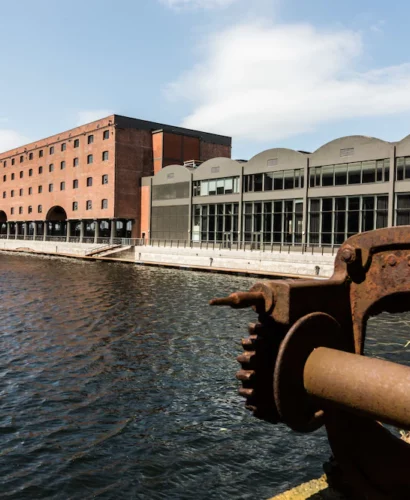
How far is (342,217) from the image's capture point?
39.5 meters

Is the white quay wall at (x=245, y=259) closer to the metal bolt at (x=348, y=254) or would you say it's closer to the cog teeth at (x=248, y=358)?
the metal bolt at (x=348, y=254)

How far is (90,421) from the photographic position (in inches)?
351

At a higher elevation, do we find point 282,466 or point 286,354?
point 286,354

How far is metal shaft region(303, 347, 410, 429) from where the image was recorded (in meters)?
2.42

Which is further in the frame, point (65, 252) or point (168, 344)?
point (65, 252)

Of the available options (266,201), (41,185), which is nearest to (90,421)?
(266,201)

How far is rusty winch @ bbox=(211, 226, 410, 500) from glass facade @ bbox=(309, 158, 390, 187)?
36.1m

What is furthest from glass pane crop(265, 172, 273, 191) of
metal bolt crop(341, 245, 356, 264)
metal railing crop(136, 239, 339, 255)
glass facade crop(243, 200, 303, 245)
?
metal bolt crop(341, 245, 356, 264)

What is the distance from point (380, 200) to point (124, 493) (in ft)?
114

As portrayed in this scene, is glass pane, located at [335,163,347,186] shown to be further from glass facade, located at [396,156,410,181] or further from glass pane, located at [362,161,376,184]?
glass facade, located at [396,156,410,181]

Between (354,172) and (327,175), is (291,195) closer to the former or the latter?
(327,175)

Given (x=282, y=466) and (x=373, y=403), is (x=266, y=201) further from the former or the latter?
(x=373, y=403)

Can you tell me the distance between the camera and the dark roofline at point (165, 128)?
60.3 meters

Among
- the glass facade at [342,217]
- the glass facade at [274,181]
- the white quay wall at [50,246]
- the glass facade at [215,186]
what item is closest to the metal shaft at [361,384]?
the glass facade at [342,217]
